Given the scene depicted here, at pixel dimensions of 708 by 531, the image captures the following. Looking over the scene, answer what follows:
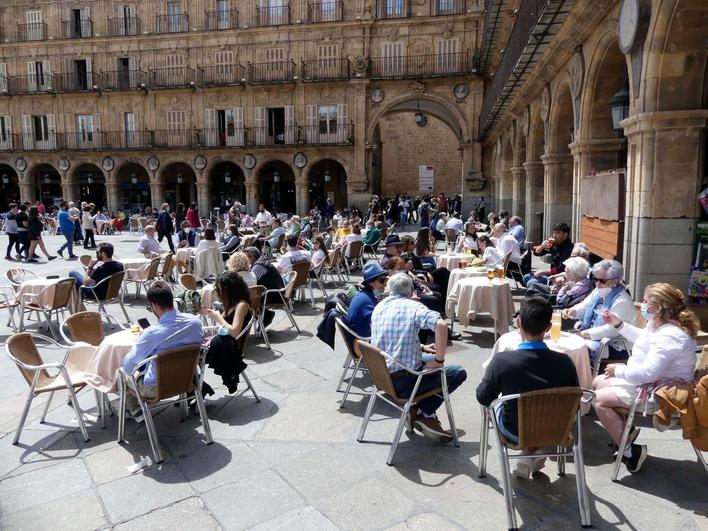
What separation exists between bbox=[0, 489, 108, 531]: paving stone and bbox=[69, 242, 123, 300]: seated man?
4676 millimetres

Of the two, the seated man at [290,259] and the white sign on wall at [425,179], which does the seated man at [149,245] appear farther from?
the white sign on wall at [425,179]

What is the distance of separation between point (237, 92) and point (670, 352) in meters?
28.3

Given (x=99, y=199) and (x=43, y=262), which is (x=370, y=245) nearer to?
(x=43, y=262)

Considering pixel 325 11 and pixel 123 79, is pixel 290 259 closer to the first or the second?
pixel 325 11

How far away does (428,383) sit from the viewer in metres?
4.12

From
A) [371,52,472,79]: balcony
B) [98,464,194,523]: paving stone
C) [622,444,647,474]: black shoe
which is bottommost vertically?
[98,464,194,523]: paving stone

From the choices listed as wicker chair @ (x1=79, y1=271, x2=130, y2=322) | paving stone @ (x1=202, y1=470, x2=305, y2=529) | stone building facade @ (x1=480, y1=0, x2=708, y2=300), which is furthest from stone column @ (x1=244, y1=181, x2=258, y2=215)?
paving stone @ (x1=202, y1=470, x2=305, y2=529)

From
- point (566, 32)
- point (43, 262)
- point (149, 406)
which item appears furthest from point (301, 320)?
point (43, 262)

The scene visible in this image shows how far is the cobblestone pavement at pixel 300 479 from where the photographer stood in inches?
132

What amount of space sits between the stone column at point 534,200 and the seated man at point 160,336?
482 inches

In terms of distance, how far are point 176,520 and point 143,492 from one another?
443mm

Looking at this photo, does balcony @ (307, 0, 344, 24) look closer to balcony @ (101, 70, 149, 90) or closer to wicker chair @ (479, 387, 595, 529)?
balcony @ (101, 70, 149, 90)

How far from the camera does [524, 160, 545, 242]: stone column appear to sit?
15031 mm

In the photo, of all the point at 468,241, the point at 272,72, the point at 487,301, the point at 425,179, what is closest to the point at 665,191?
the point at 487,301
